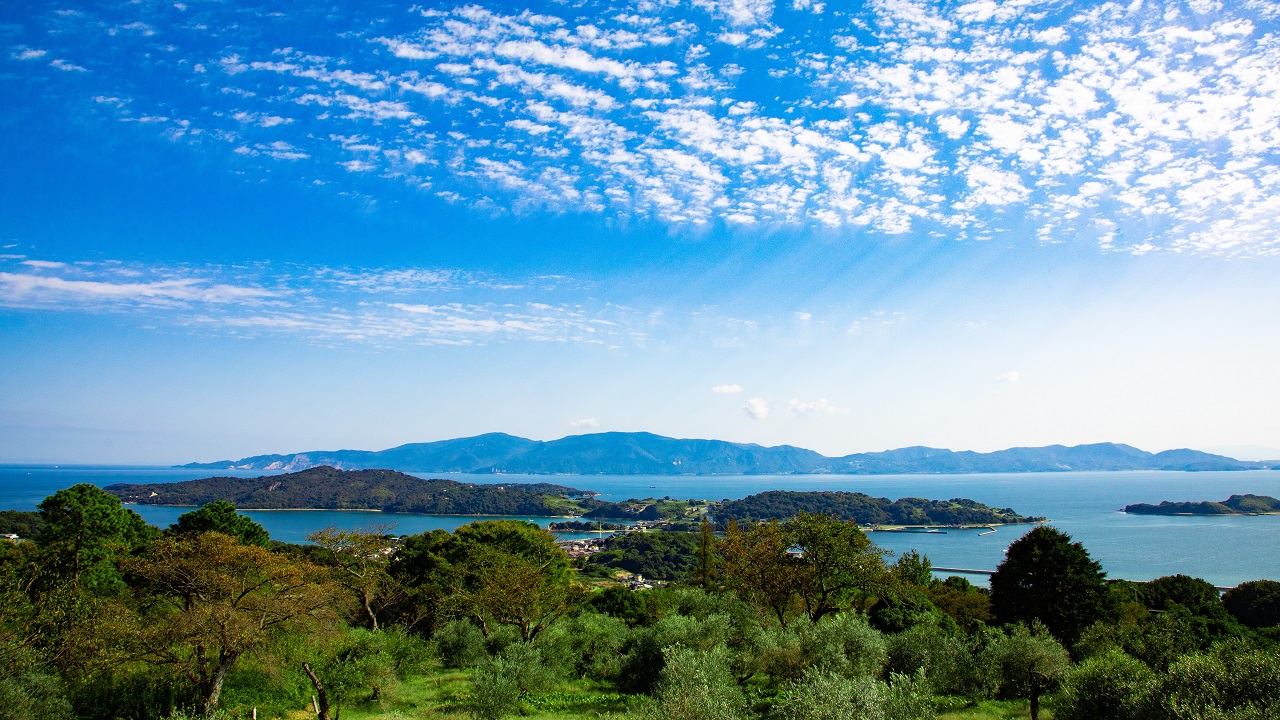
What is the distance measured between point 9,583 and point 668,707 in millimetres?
17540

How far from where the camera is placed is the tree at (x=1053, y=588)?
27.3 m

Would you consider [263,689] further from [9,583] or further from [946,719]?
[946,719]

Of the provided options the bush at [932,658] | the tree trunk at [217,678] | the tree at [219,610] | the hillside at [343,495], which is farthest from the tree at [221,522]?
the hillside at [343,495]

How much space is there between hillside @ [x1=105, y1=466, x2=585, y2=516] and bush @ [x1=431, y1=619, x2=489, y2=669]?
431ft

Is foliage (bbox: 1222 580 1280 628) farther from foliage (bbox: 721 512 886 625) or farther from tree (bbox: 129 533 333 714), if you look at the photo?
tree (bbox: 129 533 333 714)

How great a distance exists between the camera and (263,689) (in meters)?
16.8

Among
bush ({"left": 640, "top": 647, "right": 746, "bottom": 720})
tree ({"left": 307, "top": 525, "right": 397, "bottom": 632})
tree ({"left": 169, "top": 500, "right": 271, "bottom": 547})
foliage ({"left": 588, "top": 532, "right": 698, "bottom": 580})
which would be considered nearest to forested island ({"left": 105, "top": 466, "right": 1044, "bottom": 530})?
foliage ({"left": 588, "top": 532, "right": 698, "bottom": 580})

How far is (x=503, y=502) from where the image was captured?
159 m

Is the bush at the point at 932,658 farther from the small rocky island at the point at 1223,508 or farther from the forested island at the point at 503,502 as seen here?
the small rocky island at the point at 1223,508

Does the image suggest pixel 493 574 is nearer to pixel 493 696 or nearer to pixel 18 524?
pixel 493 696

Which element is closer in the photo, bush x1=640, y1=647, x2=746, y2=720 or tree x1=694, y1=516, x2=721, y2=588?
bush x1=640, y1=647, x2=746, y2=720

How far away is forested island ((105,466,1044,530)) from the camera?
435 feet

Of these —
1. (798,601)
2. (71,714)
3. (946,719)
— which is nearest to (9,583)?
(71,714)

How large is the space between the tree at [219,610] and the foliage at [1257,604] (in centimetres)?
4999
